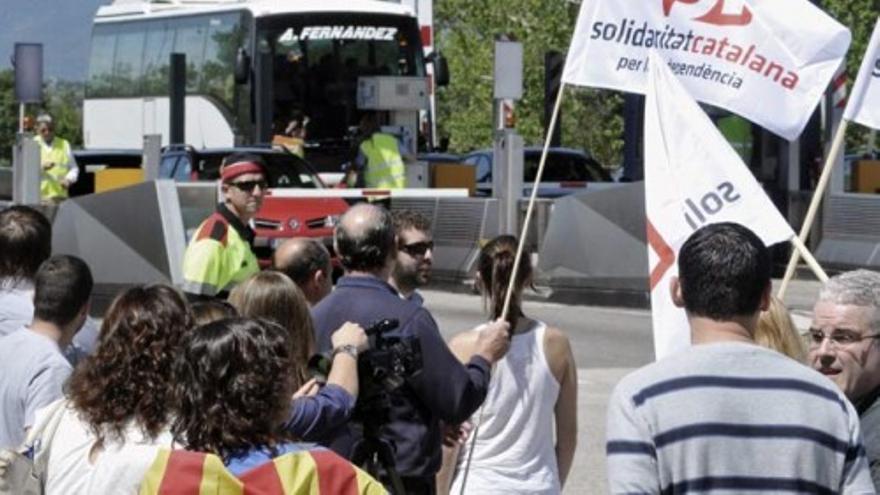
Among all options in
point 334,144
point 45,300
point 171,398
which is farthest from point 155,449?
point 334,144

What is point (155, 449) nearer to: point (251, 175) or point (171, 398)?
point (171, 398)

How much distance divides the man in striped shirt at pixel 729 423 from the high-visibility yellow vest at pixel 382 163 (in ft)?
74.7

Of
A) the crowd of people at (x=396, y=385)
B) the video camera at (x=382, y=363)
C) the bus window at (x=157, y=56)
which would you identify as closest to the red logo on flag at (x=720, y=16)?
the crowd of people at (x=396, y=385)

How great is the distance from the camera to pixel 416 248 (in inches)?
308

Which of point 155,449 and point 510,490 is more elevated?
point 155,449

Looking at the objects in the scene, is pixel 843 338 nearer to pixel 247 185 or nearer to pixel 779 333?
pixel 779 333

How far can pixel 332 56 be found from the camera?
1374 inches

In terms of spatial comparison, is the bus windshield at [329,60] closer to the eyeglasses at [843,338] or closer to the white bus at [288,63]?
the white bus at [288,63]

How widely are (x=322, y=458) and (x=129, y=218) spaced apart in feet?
48.4

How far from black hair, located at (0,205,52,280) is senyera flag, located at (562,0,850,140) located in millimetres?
1971

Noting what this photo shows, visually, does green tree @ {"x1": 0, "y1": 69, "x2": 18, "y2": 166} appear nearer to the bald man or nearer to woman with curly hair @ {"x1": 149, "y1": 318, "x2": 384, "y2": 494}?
the bald man

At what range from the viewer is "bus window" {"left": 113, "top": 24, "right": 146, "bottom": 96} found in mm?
40375

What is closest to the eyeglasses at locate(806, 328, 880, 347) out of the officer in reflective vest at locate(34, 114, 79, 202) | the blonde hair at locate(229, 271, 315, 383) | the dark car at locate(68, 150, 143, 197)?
the blonde hair at locate(229, 271, 315, 383)

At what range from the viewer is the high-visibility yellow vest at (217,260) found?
9.06m
